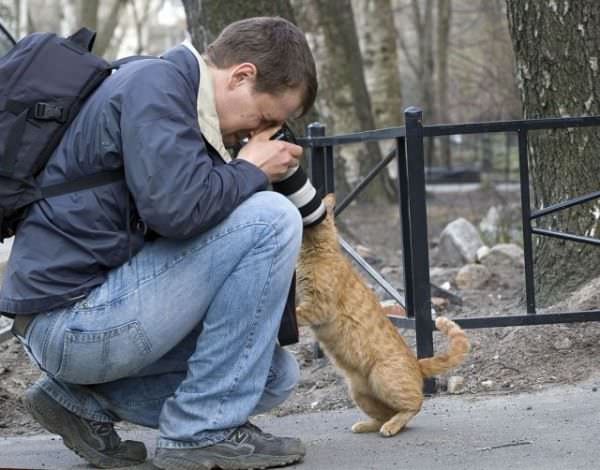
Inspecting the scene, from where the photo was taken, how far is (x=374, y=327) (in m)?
4.53

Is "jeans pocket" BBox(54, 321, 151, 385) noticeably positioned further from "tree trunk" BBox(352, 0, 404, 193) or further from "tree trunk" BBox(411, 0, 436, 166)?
"tree trunk" BBox(411, 0, 436, 166)

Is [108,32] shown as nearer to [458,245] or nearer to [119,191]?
[458,245]

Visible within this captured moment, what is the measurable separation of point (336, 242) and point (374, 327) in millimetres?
589

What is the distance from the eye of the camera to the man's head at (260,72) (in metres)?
3.51

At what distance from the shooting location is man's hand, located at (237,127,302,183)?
3.58m

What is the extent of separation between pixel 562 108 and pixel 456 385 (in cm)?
176

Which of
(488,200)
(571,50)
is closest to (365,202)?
(488,200)

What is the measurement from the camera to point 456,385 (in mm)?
5223

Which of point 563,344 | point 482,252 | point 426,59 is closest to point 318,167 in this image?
point 563,344

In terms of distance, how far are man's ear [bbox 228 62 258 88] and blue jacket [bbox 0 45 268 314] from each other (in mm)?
159

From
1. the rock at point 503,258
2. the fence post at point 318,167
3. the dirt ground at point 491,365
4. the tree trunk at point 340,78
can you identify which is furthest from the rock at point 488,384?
the tree trunk at point 340,78

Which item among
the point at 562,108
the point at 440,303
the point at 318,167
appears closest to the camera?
the point at 318,167

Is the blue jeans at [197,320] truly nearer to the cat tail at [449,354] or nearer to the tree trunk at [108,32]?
the cat tail at [449,354]

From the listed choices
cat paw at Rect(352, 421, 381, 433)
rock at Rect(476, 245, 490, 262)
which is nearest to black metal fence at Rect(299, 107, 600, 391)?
cat paw at Rect(352, 421, 381, 433)
